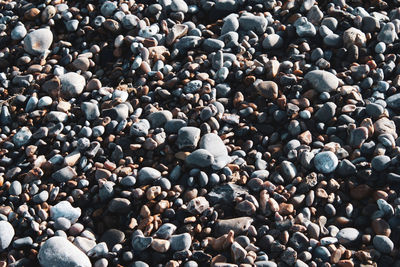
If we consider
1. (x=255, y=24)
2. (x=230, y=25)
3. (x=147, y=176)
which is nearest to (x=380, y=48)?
(x=255, y=24)

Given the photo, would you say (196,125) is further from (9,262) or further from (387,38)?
(387,38)

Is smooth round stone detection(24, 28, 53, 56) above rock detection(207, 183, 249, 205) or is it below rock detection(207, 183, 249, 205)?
above

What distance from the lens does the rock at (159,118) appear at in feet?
8.10

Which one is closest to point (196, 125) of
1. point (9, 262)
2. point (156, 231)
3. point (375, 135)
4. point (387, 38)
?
point (156, 231)

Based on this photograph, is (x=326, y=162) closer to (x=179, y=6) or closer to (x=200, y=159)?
(x=200, y=159)

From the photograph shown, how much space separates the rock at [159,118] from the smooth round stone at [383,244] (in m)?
1.11

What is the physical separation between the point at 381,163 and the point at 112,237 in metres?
1.22

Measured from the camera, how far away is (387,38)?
285 cm

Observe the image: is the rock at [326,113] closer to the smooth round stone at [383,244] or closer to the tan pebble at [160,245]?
the smooth round stone at [383,244]

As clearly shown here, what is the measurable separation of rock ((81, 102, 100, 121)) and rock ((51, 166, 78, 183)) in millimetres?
339

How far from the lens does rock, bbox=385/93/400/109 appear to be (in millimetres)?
2537

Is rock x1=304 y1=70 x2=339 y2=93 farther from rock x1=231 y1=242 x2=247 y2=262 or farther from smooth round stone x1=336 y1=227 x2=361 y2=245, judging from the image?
rock x1=231 y1=242 x2=247 y2=262

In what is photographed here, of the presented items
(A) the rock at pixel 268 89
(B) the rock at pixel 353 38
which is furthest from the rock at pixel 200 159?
(B) the rock at pixel 353 38

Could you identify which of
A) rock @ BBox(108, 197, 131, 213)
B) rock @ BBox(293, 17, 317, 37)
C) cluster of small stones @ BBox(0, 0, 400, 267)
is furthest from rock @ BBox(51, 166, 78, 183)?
rock @ BBox(293, 17, 317, 37)
